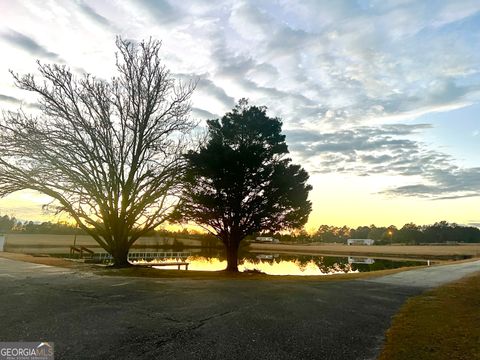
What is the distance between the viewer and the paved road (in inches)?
244

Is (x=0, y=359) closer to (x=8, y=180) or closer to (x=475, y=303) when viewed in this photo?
(x=475, y=303)

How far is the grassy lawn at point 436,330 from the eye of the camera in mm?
6504

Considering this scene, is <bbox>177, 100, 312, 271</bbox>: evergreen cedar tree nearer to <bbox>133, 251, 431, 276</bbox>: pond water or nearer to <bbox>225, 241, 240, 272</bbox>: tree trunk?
<bbox>225, 241, 240, 272</bbox>: tree trunk

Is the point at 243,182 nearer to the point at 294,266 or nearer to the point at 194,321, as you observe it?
the point at 194,321

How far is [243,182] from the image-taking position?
23.1m

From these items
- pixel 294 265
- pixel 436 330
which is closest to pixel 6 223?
pixel 294 265

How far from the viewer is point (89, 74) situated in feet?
72.1

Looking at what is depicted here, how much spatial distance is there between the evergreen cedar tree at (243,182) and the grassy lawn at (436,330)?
1240 cm

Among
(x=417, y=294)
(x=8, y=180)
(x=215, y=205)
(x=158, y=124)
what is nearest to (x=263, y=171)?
(x=215, y=205)

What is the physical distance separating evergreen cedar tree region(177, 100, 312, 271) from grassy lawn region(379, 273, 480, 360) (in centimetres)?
1240

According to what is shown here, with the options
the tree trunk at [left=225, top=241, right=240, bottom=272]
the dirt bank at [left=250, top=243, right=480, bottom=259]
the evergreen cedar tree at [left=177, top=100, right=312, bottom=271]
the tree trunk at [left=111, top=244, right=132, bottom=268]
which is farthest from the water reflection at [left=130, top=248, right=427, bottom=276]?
the dirt bank at [left=250, top=243, right=480, bottom=259]

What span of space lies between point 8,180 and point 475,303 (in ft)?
81.4

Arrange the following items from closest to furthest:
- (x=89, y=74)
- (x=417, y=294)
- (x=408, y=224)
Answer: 1. (x=417, y=294)
2. (x=89, y=74)
3. (x=408, y=224)

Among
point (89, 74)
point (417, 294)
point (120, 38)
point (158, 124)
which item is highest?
point (120, 38)
